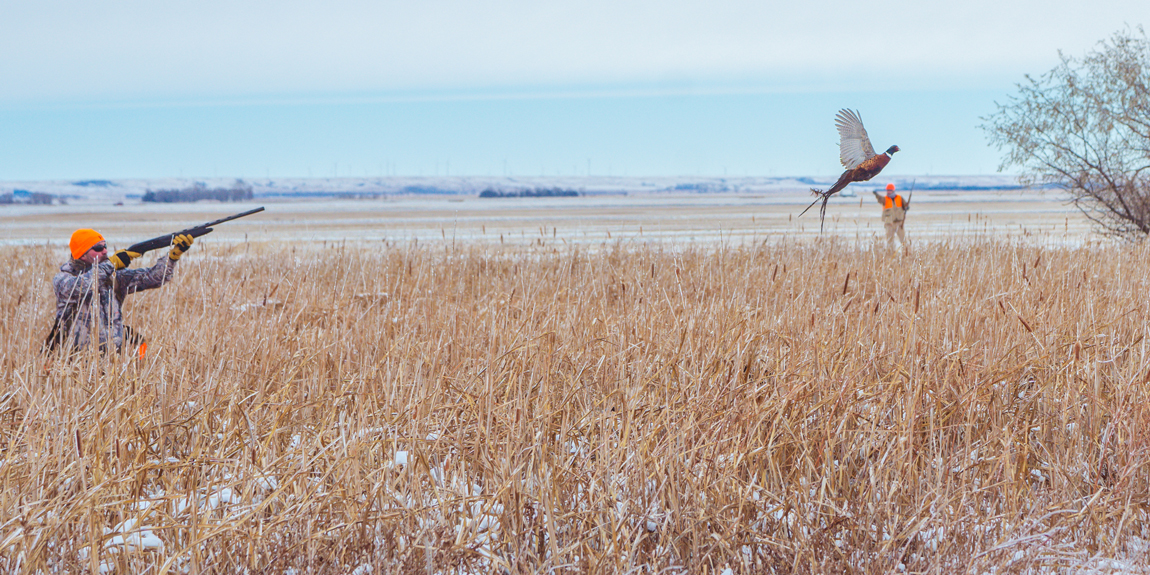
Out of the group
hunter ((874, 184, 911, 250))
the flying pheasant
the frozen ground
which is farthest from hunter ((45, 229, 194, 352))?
hunter ((874, 184, 911, 250))

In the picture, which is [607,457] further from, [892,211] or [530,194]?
[530,194]

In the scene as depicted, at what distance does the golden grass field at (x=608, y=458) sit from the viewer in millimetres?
2559

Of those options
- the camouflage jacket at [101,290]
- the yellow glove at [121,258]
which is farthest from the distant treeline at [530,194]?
the camouflage jacket at [101,290]

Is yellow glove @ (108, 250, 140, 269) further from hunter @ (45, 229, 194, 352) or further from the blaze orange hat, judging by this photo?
the blaze orange hat

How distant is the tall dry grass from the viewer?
2561 millimetres

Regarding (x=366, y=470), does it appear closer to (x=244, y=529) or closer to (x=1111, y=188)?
(x=244, y=529)

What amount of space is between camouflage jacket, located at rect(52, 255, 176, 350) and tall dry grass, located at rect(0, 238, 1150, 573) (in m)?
0.40

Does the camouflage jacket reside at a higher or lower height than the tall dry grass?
higher

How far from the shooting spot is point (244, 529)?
248cm

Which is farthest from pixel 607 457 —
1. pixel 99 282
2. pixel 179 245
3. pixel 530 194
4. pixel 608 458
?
pixel 530 194

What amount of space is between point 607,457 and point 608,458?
0.8 inches

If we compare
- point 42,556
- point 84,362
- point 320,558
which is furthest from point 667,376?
point 84,362

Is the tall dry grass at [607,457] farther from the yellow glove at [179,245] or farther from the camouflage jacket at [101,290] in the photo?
the yellow glove at [179,245]

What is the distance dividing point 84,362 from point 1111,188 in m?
14.5
